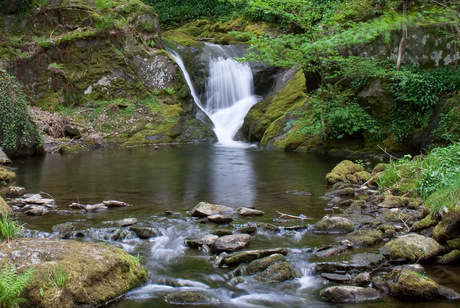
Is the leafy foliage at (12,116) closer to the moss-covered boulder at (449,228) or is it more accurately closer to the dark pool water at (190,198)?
the dark pool water at (190,198)

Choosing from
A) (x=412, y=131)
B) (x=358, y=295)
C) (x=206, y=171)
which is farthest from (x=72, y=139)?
(x=358, y=295)

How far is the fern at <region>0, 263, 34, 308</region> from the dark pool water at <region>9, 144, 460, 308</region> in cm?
91

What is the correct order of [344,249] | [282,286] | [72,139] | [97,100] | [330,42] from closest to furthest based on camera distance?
[282,286], [344,249], [330,42], [72,139], [97,100]

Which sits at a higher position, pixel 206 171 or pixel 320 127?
pixel 320 127

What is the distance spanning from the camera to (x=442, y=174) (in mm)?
7238

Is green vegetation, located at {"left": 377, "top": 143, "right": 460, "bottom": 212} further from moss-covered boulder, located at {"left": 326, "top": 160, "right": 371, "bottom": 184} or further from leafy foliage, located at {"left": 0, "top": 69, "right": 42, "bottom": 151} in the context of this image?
leafy foliage, located at {"left": 0, "top": 69, "right": 42, "bottom": 151}

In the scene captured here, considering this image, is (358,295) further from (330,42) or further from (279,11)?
(279,11)

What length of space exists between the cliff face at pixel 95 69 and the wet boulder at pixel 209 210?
13.4 m

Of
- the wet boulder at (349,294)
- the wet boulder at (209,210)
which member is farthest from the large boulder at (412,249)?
the wet boulder at (209,210)

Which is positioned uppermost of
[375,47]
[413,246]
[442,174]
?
[375,47]

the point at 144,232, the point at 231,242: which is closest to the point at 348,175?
the point at 231,242

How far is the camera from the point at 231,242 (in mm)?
5555

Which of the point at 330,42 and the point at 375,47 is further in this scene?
the point at 375,47

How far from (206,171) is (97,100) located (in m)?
11.7
